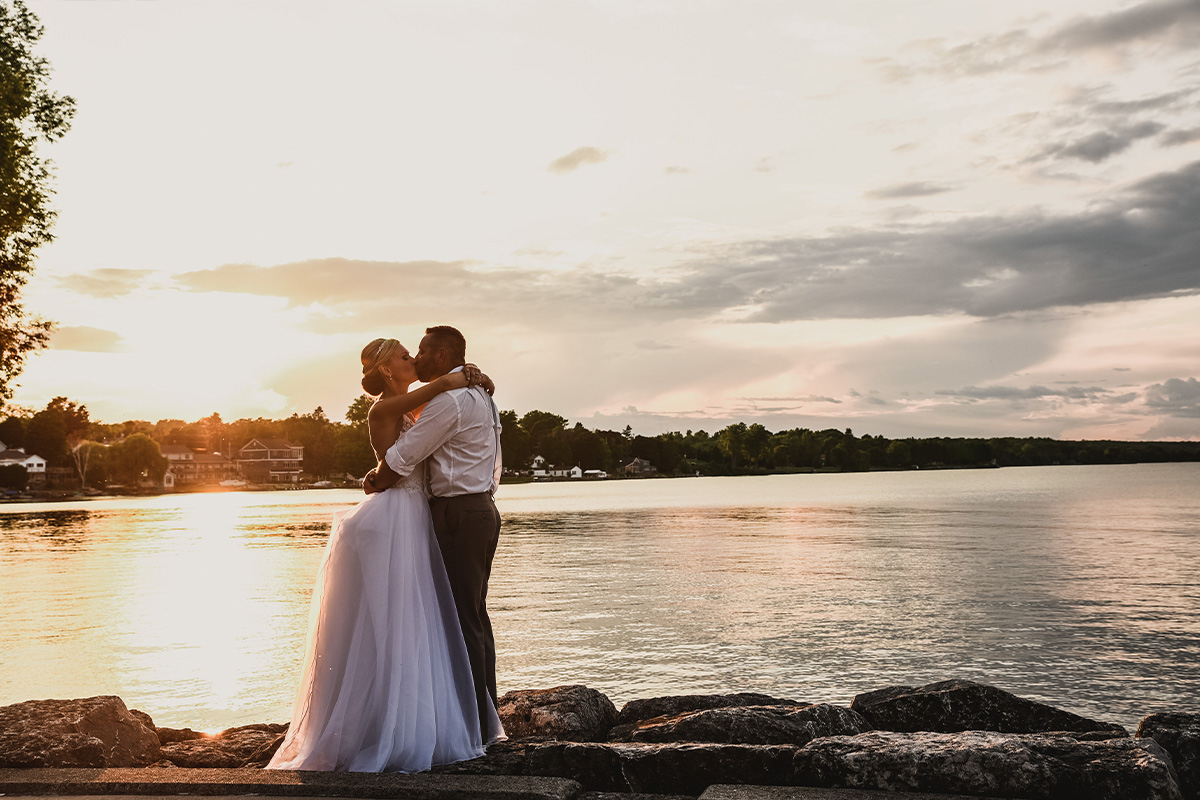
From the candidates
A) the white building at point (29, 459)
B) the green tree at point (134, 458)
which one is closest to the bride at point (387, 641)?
the green tree at point (134, 458)

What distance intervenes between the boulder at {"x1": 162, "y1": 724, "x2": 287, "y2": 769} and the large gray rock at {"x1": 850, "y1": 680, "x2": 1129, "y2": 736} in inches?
156

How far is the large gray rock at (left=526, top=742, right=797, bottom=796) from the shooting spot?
192 inches

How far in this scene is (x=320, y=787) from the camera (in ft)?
15.0

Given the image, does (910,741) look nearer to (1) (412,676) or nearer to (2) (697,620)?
(1) (412,676)

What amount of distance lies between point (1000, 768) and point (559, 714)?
3025 millimetres

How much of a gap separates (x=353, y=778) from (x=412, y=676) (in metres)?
0.64

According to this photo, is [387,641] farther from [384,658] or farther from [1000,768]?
[1000,768]

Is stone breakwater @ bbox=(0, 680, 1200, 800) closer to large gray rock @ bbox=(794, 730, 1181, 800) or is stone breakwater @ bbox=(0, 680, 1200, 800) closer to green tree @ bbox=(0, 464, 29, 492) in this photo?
large gray rock @ bbox=(794, 730, 1181, 800)

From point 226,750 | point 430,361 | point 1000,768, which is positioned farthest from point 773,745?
point 226,750

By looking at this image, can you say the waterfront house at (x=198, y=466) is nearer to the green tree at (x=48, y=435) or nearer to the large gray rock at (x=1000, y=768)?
the green tree at (x=48, y=435)

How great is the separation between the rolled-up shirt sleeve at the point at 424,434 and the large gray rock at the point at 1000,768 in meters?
2.51

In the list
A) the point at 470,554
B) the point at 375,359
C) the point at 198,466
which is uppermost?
the point at 375,359

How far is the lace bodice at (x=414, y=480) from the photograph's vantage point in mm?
5535

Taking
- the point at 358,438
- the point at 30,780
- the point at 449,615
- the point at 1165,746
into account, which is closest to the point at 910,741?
the point at 1165,746
